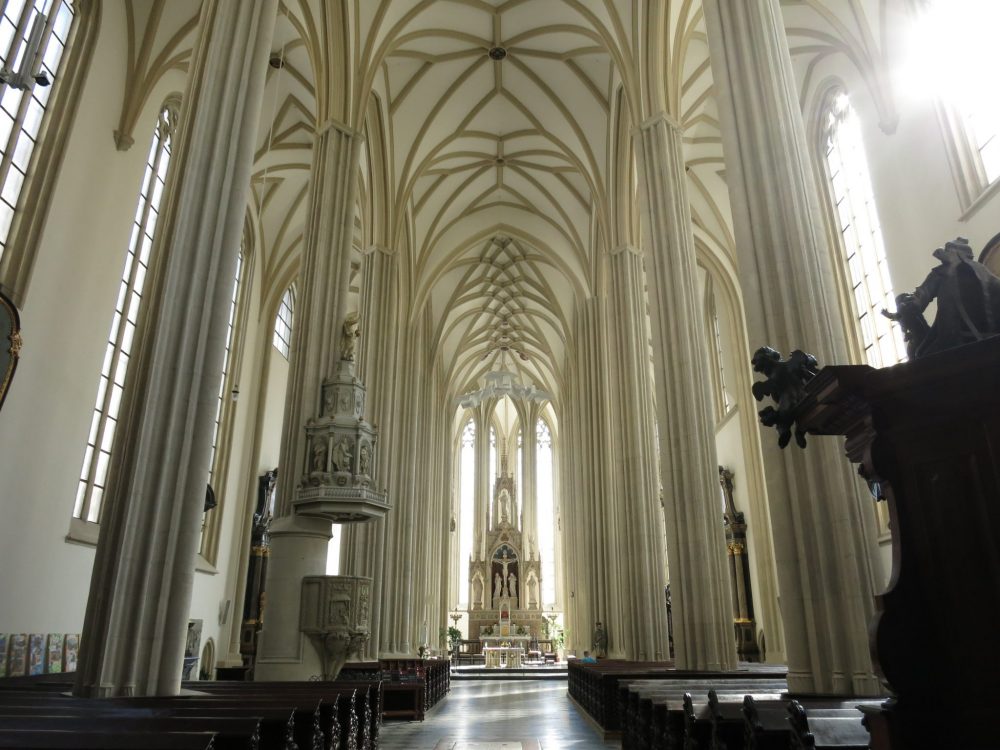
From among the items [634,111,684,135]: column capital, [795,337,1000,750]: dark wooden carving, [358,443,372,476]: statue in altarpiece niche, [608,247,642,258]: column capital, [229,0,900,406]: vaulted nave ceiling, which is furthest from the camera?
[608,247,642,258]: column capital

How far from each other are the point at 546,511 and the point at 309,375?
30.2 meters

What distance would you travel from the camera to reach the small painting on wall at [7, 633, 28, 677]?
8.90 metres

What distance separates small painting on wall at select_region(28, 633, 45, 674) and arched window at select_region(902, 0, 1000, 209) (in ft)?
44.8

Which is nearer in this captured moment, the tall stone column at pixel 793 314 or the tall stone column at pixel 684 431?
the tall stone column at pixel 793 314

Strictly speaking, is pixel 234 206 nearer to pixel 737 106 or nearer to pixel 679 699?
pixel 737 106

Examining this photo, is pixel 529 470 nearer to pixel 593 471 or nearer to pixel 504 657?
pixel 504 657

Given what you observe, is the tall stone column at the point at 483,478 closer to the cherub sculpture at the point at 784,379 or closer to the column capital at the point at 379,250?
the column capital at the point at 379,250

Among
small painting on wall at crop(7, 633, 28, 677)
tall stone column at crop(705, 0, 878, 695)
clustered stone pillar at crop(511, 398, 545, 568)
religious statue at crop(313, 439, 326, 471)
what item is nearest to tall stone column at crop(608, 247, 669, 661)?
religious statue at crop(313, 439, 326, 471)

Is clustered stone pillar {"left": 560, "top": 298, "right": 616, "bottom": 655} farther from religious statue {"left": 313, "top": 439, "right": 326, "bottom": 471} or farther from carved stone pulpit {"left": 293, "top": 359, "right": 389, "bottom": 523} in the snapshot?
religious statue {"left": 313, "top": 439, "right": 326, "bottom": 471}

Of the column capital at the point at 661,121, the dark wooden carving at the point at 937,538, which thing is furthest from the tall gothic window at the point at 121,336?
the dark wooden carving at the point at 937,538

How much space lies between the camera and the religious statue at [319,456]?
408 inches

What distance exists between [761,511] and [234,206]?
15.3m

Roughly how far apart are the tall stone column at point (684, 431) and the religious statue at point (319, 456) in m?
5.03

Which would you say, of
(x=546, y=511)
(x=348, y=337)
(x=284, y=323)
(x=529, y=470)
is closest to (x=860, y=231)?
(x=348, y=337)
